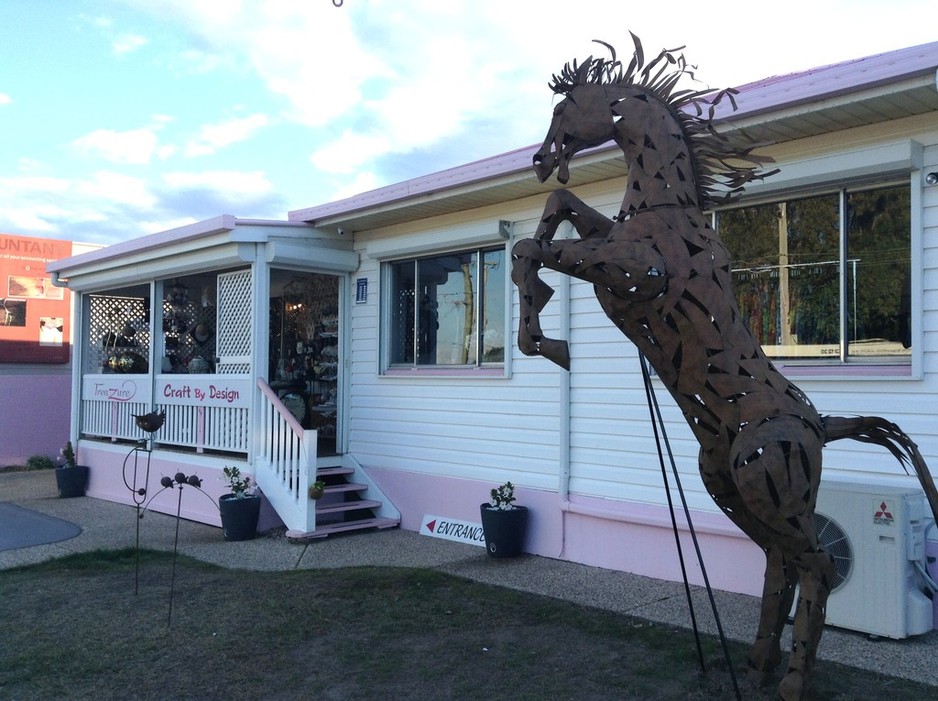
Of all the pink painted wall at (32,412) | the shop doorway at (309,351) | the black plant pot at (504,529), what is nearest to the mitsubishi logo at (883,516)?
the black plant pot at (504,529)

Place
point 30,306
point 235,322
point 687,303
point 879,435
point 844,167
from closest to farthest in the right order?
point 687,303, point 879,435, point 844,167, point 235,322, point 30,306

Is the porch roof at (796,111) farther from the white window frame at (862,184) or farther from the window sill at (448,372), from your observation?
the window sill at (448,372)

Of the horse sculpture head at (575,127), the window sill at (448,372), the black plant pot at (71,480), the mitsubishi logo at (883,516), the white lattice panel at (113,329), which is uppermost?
the horse sculpture head at (575,127)

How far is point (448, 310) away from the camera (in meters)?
8.80

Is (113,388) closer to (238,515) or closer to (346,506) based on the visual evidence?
(238,515)

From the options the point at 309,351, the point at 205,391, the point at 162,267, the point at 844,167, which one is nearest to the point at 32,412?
the point at 162,267

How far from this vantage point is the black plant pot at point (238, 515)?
836 centimetres

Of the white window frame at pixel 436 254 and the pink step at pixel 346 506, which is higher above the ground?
the white window frame at pixel 436 254

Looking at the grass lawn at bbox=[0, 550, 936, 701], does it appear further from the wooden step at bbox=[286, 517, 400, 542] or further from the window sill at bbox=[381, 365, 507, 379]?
the window sill at bbox=[381, 365, 507, 379]

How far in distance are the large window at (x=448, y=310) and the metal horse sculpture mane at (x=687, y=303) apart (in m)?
4.66

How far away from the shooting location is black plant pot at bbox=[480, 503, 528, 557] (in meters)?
7.36

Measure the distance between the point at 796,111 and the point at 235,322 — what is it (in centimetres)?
660

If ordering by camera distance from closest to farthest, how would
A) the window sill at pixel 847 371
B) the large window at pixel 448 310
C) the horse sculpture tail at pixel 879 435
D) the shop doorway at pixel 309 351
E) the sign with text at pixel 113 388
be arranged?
the horse sculpture tail at pixel 879 435 → the window sill at pixel 847 371 → the large window at pixel 448 310 → the shop doorway at pixel 309 351 → the sign with text at pixel 113 388

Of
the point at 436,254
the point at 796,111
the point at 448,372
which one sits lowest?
the point at 448,372
